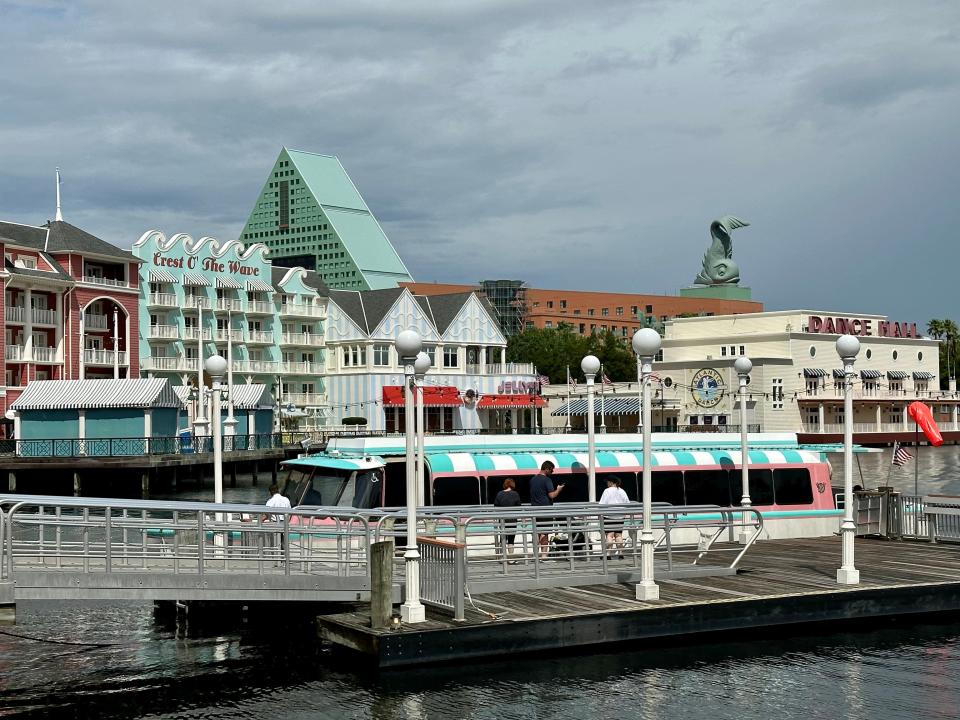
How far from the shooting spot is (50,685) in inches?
723

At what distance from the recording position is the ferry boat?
24203mm

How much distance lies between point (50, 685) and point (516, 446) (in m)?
11.6

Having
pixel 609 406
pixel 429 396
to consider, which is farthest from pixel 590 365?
pixel 609 406

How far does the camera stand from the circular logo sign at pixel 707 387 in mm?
116875

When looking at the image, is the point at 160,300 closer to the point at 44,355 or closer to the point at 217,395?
the point at 44,355

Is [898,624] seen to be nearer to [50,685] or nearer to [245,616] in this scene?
[245,616]

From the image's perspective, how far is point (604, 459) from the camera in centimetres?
2731

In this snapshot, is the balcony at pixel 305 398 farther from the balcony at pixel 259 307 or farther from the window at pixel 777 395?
the window at pixel 777 395

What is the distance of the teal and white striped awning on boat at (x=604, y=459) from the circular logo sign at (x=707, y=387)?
88774mm

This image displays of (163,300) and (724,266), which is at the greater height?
(724,266)

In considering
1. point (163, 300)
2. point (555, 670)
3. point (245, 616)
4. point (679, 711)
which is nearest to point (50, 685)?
point (245, 616)

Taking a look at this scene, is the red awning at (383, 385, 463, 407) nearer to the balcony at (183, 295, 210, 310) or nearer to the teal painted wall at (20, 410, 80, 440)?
the balcony at (183, 295, 210, 310)

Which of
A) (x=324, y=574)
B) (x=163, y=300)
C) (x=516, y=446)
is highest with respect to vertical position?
(x=163, y=300)

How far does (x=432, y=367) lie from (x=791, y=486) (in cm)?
8221
